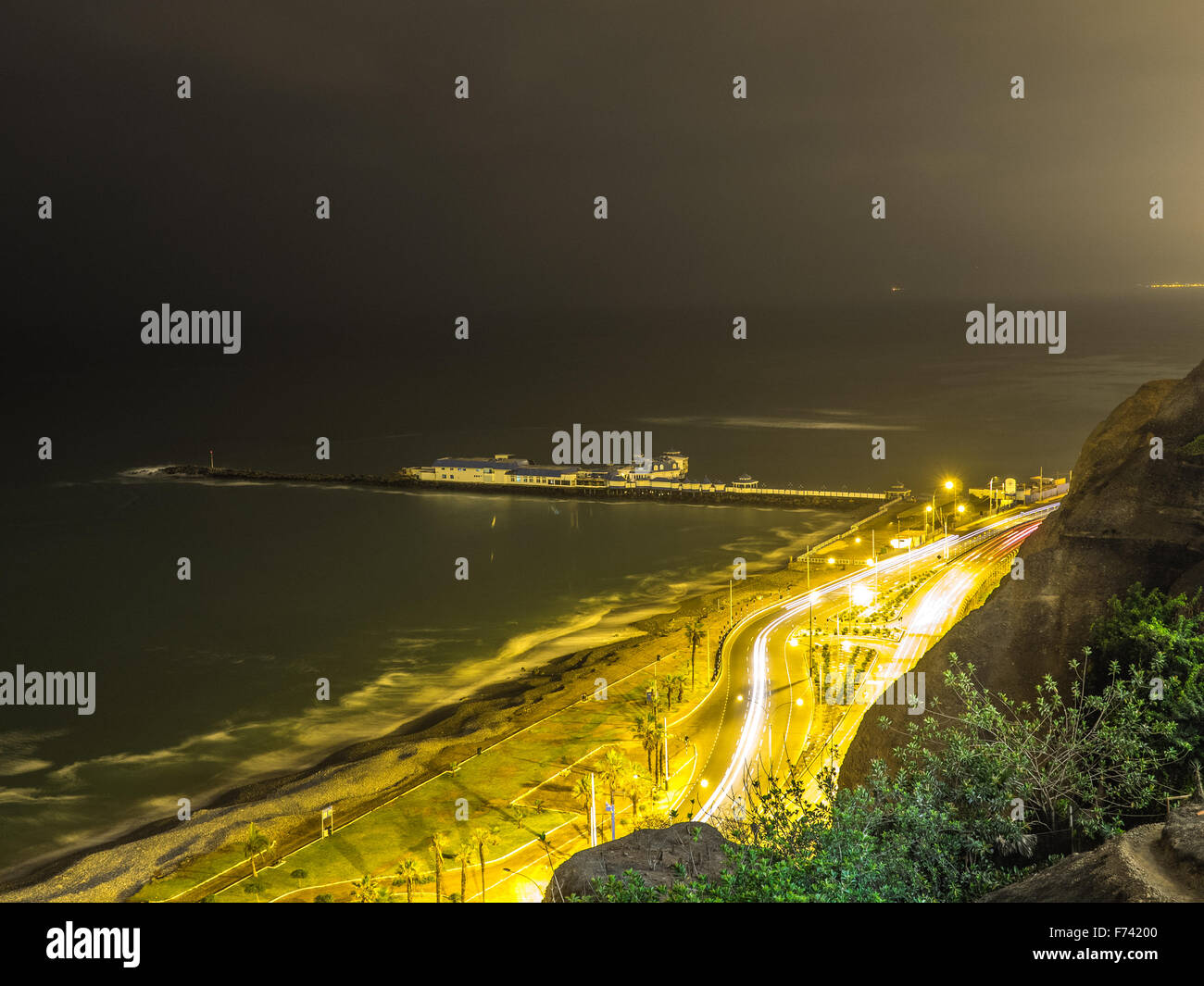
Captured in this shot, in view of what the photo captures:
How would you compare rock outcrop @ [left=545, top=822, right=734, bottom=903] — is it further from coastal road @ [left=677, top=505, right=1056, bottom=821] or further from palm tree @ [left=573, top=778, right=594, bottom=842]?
palm tree @ [left=573, top=778, right=594, bottom=842]

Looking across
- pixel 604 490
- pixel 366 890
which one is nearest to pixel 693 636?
pixel 366 890

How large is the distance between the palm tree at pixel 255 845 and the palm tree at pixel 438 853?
5007 mm

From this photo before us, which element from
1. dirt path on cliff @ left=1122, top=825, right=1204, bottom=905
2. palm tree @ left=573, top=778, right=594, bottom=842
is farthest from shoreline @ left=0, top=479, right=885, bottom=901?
dirt path on cliff @ left=1122, top=825, right=1204, bottom=905

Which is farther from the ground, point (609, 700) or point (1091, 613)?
point (1091, 613)

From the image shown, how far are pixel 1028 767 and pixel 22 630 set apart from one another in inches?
2385

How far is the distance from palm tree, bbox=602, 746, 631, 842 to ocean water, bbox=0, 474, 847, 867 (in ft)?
48.2

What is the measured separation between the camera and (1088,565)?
84.5 ft

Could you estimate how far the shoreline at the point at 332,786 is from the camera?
3244cm

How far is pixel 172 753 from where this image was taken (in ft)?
141

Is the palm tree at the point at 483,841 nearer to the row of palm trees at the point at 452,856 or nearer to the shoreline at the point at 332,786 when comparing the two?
the row of palm trees at the point at 452,856

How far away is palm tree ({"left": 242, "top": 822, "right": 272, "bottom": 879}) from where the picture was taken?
30.1 metres

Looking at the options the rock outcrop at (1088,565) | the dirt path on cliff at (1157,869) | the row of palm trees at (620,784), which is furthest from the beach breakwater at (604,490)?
the dirt path on cliff at (1157,869)
